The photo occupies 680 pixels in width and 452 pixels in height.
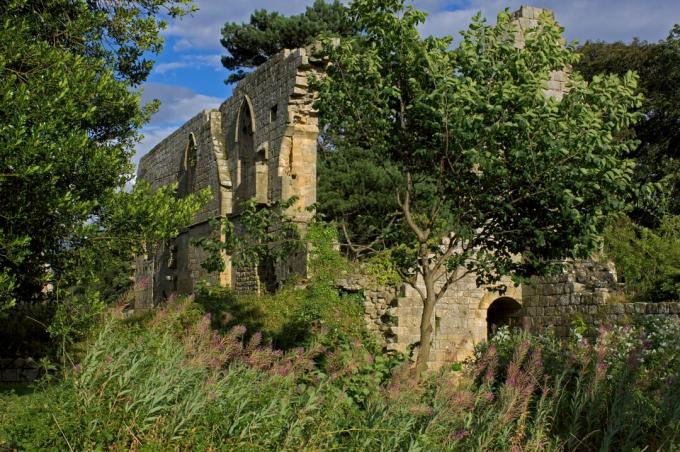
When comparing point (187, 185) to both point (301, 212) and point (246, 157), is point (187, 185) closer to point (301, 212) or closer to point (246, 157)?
point (246, 157)

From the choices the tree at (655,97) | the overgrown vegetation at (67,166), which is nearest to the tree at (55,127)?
the overgrown vegetation at (67,166)

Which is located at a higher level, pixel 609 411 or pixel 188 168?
pixel 188 168

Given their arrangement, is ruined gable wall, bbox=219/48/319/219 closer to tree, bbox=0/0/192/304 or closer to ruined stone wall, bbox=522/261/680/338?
ruined stone wall, bbox=522/261/680/338

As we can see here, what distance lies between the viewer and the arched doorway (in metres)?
16.7

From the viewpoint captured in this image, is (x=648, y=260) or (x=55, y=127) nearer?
(x=55, y=127)

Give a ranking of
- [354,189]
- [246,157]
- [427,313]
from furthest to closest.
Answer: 1. [354,189]
2. [246,157]
3. [427,313]

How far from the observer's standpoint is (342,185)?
2395 centimetres

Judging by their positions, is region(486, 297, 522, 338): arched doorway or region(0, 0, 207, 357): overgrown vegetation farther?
region(486, 297, 522, 338): arched doorway

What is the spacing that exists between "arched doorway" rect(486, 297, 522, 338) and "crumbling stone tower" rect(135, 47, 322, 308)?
469cm

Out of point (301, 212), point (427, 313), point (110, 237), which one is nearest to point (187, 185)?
point (301, 212)

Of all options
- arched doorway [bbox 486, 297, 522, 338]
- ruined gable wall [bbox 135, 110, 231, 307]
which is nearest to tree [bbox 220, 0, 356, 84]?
ruined gable wall [bbox 135, 110, 231, 307]

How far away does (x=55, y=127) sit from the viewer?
7547 mm

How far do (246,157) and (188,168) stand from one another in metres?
5.79

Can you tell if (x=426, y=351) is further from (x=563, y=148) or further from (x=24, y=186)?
(x=24, y=186)
